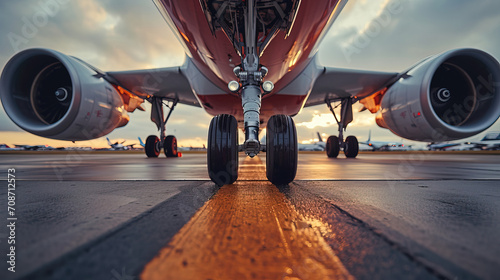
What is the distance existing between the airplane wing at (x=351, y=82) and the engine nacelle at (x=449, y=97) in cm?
65

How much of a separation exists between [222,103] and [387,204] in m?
3.58

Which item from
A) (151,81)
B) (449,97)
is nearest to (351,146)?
(449,97)

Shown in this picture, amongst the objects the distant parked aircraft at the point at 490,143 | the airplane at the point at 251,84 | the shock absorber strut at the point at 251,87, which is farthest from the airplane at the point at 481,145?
the shock absorber strut at the point at 251,87

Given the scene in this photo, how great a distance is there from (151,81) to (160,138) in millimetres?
1782

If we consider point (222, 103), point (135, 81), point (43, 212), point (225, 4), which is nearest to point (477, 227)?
point (43, 212)

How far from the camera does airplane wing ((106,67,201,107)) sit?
13.3ft

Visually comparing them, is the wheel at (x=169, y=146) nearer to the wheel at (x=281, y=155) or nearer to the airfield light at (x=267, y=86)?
the airfield light at (x=267, y=86)

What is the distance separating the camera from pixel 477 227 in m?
0.65

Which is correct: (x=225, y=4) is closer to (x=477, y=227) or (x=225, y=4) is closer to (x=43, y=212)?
(x=43, y=212)

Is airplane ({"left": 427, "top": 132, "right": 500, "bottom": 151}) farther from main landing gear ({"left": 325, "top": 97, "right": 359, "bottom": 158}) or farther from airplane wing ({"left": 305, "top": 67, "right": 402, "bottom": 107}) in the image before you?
airplane wing ({"left": 305, "top": 67, "right": 402, "bottom": 107})

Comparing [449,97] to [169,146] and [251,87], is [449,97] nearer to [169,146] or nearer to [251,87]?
[251,87]

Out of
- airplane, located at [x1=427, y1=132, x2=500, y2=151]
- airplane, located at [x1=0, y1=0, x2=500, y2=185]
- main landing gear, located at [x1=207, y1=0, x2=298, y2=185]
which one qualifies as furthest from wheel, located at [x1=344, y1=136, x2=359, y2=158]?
airplane, located at [x1=427, y1=132, x2=500, y2=151]

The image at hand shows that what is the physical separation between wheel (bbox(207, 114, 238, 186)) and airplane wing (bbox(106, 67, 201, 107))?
3183 mm

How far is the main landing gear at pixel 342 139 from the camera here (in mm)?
5621
